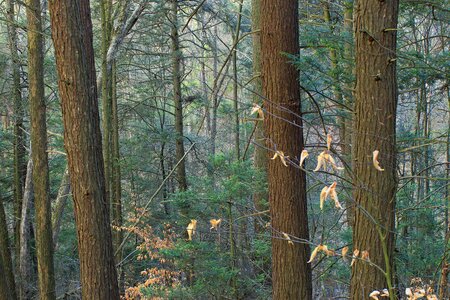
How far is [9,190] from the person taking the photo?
1361 centimetres

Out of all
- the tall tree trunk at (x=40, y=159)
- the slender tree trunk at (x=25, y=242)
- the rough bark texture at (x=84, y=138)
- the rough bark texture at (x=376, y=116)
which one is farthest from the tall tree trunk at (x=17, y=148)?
the rough bark texture at (x=376, y=116)

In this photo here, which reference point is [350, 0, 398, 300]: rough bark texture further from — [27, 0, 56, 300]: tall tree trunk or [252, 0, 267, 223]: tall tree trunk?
[27, 0, 56, 300]: tall tree trunk

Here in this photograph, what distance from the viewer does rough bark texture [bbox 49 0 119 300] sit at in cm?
458

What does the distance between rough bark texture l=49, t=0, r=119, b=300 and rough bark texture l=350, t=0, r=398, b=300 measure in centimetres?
260

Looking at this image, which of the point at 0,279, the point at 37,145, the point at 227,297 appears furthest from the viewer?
the point at 227,297

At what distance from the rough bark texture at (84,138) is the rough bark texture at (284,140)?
5.62ft

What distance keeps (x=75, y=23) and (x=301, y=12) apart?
20.2ft

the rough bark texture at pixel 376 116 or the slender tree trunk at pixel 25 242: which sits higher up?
the rough bark texture at pixel 376 116

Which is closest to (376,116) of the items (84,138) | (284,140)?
(284,140)

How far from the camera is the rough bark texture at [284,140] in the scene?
4.64 meters

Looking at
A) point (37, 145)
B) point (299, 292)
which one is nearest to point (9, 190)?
point (37, 145)

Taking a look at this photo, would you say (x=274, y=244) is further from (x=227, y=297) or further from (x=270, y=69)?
(x=227, y=297)

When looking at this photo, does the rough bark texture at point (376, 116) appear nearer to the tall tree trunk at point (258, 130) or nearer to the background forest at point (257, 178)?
the background forest at point (257, 178)

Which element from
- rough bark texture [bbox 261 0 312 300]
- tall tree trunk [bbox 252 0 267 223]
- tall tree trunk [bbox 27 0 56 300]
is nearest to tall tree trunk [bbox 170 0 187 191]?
tall tree trunk [bbox 252 0 267 223]
